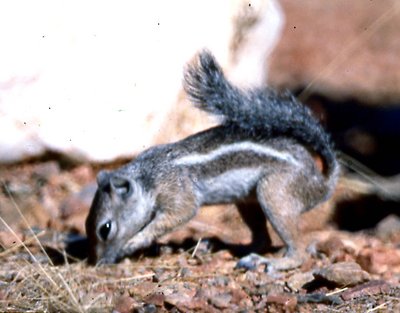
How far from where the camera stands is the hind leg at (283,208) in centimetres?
601

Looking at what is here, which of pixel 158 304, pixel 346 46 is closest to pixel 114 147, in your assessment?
pixel 158 304

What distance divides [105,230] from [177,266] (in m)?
0.52

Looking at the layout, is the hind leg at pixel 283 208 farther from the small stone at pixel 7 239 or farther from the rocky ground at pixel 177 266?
the small stone at pixel 7 239

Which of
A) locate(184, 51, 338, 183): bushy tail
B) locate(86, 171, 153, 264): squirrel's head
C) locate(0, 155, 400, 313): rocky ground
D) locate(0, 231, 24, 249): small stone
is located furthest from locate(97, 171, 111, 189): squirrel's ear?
locate(184, 51, 338, 183): bushy tail

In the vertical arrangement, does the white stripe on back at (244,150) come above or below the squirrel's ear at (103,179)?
above

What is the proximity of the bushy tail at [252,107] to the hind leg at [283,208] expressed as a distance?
0.94 feet

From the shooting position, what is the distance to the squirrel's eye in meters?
5.95

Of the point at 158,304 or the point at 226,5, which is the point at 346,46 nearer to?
the point at 226,5

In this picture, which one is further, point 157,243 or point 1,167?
point 1,167

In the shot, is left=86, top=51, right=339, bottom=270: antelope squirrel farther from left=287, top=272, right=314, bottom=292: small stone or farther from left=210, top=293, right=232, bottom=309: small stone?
left=210, top=293, right=232, bottom=309: small stone

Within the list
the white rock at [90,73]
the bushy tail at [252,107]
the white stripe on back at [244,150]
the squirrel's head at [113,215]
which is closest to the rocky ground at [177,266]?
the squirrel's head at [113,215]

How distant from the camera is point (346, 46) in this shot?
1083 cm

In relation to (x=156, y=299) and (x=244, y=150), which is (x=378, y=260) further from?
(x=156, y=299)

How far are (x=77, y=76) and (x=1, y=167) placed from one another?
91 cm
